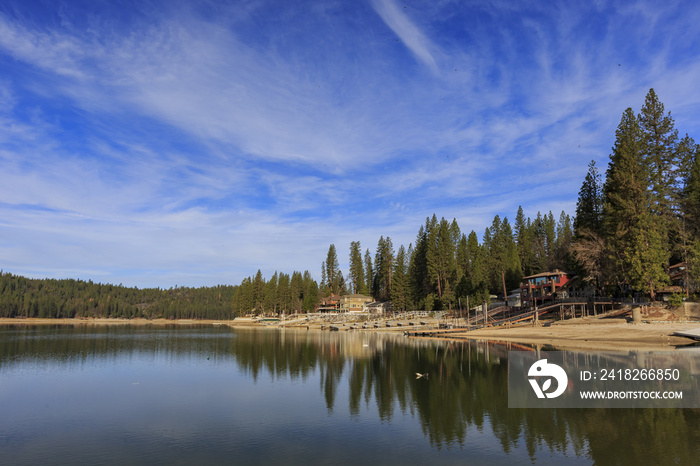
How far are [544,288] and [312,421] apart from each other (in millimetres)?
72651

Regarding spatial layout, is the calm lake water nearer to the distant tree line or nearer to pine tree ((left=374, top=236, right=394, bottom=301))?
the distant tree line

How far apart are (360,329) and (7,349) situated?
75.6 meters

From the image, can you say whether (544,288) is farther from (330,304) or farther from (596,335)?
(330,304)

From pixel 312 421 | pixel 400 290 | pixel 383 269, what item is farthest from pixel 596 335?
pixel 383 269

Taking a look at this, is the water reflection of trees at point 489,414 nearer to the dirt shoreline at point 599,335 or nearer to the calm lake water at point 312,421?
the calm lake water at point 312,421

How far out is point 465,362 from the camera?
48.5 metres

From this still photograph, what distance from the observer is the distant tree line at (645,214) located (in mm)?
54844

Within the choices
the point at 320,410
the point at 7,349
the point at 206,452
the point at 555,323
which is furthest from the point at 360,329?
the point at 206,452

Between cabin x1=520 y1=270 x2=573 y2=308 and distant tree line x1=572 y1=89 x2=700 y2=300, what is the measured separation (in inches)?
521

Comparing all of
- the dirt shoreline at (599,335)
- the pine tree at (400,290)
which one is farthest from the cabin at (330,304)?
the dirt shoreline at (599,335)

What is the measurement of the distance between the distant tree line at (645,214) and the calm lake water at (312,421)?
1058 inches

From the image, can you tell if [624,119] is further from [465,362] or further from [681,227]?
[465,362]

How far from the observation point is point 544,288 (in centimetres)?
8481

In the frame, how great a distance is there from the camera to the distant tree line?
180ft
